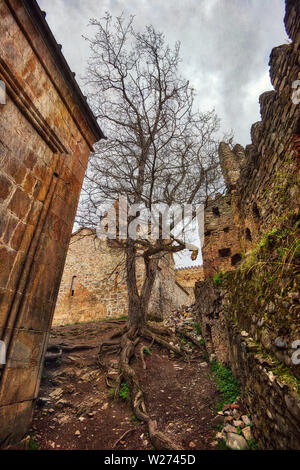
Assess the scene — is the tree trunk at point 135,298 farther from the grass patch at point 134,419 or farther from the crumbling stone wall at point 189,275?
the crumbling stone wall at point 189,275

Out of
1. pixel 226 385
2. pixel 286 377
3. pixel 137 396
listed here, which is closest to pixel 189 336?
pixel 226 385

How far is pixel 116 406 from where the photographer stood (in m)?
4.84

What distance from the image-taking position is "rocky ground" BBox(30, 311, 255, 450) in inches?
142

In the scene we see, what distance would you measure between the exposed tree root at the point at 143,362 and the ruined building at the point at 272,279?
1.45 metres

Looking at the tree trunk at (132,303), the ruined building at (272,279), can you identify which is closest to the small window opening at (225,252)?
the ruined building at (272,279)

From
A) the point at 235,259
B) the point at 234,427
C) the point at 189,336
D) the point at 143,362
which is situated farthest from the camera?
the point at 235,259

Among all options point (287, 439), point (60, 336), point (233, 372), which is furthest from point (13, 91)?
point (60, 336)

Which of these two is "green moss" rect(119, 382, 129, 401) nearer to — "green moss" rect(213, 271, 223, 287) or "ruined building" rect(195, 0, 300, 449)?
"ruined building" rect(195, 0, 300, 449)

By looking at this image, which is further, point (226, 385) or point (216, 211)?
point (216, 211)

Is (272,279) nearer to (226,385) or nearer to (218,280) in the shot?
(226,385)

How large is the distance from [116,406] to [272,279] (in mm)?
4149

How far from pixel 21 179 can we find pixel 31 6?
2.50 metres

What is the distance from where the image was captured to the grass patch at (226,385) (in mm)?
4266

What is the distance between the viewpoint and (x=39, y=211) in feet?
11.5
